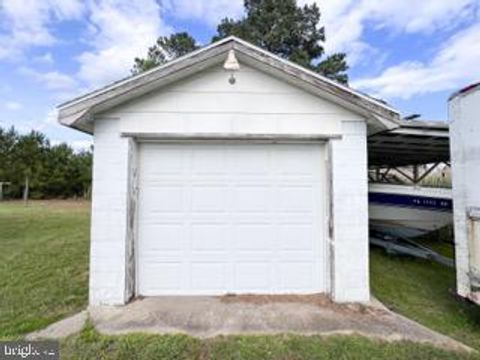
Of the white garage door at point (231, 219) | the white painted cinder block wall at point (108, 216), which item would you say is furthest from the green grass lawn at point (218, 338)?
the white garage door at point (231, 219)

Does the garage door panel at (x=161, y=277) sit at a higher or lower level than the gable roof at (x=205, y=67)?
lower

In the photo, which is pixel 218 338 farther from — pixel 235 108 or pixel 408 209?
pixel 408 209

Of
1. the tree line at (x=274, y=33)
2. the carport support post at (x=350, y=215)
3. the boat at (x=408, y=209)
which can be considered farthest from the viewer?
the tree line at (x=274, y=33)

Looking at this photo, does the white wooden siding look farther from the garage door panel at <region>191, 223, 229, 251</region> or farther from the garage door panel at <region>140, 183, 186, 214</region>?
the garage door panel at <region>191, 223, 229, 251</region>

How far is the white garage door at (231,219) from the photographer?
18.0 feet

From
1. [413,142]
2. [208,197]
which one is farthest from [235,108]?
[413,142]

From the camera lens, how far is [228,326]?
172 inches

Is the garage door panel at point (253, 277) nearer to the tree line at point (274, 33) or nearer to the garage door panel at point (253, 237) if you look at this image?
the garage door panel at point (253, 237)

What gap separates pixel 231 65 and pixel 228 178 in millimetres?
1710

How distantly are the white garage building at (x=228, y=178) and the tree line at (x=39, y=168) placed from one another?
31151 mm

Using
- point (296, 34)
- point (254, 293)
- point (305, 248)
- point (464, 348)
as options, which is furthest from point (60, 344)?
point (296, 34)

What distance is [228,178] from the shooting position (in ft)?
18.3

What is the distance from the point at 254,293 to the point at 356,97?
10.8 feet

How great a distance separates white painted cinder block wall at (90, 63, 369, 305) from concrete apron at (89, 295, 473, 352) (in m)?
0.48
